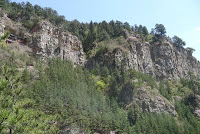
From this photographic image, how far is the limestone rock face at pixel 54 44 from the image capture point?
40.7 metres

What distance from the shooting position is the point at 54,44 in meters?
43.7

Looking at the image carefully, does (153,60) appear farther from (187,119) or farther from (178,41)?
(187,119)

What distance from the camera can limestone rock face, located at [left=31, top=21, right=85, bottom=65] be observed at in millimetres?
40688

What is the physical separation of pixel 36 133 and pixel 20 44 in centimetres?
3384

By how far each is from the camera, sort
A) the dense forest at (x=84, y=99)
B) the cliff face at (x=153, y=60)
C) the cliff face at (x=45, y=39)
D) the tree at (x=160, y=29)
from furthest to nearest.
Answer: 1. the tree at (x=160, y=29)
2. the cliff face at (x=153, y=60)
3. the cliff face at (x=45, y=39)
4. the dense forest at (x=84, y=99)

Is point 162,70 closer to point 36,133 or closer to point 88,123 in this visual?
point 88,123

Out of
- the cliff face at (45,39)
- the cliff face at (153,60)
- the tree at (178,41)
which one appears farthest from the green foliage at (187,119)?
the tree at (178,41)

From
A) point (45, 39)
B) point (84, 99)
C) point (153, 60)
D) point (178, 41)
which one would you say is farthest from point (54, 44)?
point (178, 41)

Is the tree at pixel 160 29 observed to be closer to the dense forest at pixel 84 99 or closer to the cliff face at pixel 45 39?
the dense forest at pixel 84 99

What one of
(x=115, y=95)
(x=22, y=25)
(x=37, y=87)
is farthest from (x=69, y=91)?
(x=22, y=25)

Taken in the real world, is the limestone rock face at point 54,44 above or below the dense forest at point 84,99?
above

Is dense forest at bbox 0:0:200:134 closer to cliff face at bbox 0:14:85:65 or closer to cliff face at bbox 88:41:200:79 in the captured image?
cliff face at bbox 0:14:85:65

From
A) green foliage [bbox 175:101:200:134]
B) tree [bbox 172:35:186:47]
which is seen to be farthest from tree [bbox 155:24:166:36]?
green foliage [bbox 175:101:200:134]

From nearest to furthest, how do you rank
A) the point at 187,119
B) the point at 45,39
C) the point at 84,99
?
the point at 84,99 < the point at 187,119 < the point at 45,39
